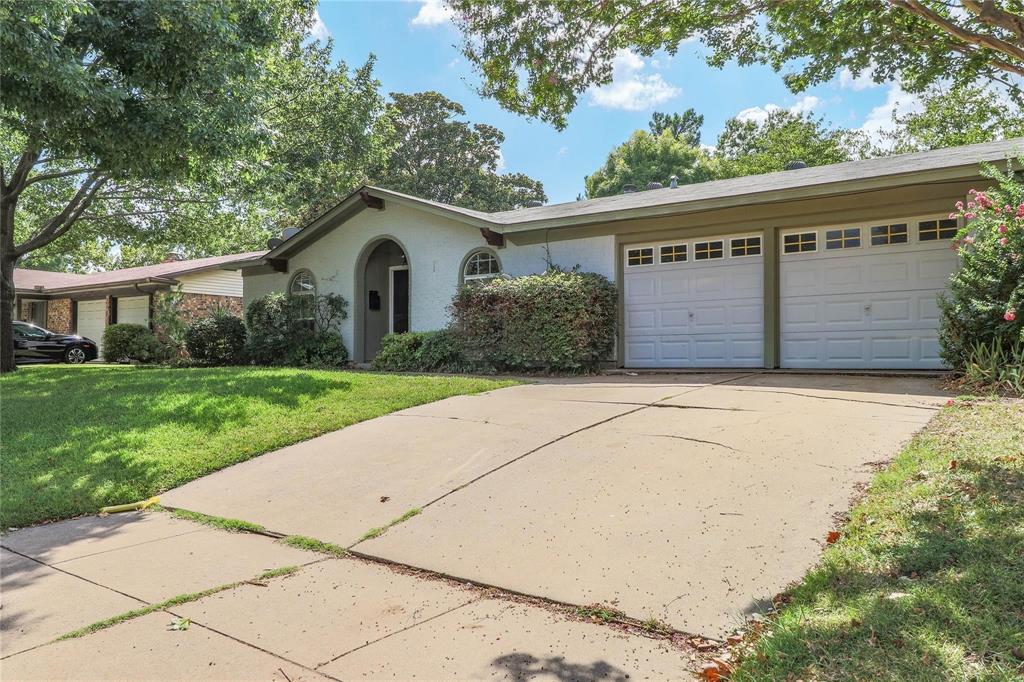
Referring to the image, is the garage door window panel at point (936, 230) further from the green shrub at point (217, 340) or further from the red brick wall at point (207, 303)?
the red brick wall at point (207, 303)

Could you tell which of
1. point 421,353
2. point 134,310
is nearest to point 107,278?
point 134,310

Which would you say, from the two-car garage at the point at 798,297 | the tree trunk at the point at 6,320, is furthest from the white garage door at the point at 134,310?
the two-car garage at the point at 798,297

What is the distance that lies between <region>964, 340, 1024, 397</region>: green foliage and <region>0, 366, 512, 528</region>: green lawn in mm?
6013

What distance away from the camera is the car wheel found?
2152cm

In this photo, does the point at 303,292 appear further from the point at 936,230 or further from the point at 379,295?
the point at 936,230

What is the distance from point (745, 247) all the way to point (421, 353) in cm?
627

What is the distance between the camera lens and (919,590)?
2795 mm

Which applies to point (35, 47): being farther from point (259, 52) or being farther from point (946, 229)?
point (946, 229)

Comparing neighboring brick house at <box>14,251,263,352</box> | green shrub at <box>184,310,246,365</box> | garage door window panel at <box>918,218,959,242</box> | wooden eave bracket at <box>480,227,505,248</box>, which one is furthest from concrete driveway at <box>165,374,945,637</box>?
neighboring brick house at <box>14,251,263,352</box>

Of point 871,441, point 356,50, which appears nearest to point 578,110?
point 871,441

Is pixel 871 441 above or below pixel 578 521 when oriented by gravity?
above

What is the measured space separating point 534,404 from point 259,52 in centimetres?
729

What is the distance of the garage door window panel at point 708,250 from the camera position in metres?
11.2

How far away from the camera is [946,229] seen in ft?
31.0
